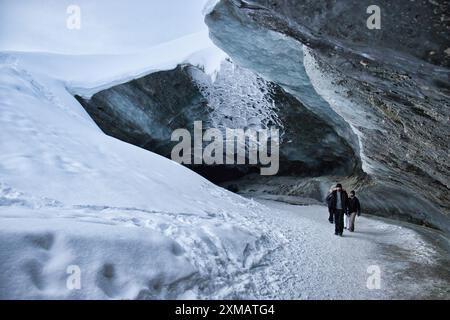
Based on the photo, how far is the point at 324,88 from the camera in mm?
6711

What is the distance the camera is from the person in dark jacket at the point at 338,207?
273 inches

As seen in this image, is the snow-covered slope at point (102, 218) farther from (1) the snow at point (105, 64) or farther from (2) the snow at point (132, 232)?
(1) the snow at point (105, 64)

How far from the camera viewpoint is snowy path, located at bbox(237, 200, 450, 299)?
3.85 metres

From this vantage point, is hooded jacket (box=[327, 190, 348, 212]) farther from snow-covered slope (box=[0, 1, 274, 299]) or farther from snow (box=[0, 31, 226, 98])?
snow (box=[0, 31, 226, 98])

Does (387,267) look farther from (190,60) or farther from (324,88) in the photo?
(190,60)

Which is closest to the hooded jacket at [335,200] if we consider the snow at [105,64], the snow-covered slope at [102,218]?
the snow-covered slope at [102,218]

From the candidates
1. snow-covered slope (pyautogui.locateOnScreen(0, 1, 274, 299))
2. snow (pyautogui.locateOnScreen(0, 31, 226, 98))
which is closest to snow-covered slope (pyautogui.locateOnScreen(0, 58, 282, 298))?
snow-covered slope (pyautogui.locateOnScreen(0, 1, 274, 299))

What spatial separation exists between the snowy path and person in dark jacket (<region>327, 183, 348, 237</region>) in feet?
0.75

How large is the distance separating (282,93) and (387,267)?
30.8ft

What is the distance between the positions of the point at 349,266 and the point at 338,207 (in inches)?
89.2

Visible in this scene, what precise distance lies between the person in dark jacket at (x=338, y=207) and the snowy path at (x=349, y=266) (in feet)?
0.75

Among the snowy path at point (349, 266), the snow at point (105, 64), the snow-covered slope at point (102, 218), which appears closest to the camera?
the snow-covered slope at point (102, 218)
